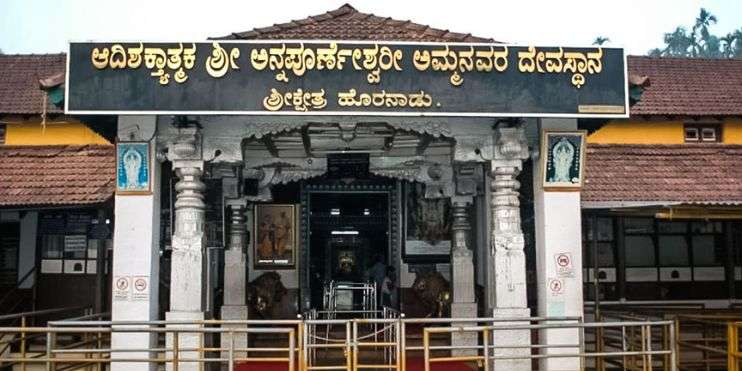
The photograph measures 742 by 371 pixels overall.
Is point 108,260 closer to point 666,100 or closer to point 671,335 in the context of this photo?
point 671,335

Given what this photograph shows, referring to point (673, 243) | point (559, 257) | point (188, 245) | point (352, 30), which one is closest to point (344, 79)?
point (352, 30)

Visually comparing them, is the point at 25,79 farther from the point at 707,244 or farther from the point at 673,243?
the point at 707,244

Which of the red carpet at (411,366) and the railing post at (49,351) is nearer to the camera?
the railing post at (49,351)

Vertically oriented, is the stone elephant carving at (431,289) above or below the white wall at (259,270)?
below

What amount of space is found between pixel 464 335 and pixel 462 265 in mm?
1450

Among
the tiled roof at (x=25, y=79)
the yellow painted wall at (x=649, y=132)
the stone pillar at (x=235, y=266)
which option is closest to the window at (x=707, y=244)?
the yellow painted wall at (x=649, y=132)

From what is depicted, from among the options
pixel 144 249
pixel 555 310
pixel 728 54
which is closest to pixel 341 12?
pixel 144 249

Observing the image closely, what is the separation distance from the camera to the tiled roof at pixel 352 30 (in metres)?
10.5

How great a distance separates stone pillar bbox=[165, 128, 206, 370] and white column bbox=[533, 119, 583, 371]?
4607 millimetres

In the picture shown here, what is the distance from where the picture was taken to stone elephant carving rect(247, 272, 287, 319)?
15.1 metres

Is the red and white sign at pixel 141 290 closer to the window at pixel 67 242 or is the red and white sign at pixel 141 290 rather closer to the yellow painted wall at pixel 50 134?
the window at pixel 67 242

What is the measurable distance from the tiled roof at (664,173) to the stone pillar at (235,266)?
20.8 ft

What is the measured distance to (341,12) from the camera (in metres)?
11.9

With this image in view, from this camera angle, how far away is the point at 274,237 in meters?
15.9
